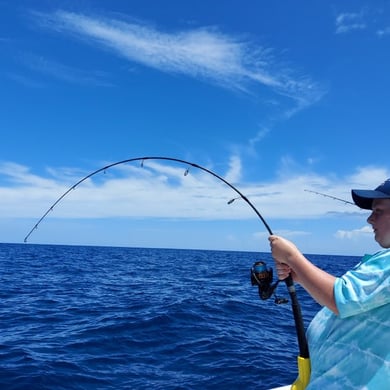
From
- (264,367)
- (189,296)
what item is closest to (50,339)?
(264,367)

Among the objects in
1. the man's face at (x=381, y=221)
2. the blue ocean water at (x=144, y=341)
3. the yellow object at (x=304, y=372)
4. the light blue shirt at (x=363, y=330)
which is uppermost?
the man's face at (x=381, y=221)

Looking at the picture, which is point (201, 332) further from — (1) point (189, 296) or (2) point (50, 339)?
(1) point (189, 296)

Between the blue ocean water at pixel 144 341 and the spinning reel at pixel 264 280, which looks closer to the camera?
the spinning reel at pixel 264 280

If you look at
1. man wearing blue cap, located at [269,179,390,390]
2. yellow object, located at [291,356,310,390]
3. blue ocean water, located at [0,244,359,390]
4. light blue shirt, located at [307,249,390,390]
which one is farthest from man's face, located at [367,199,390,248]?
blue ocean water, located at [0,244,359,390]

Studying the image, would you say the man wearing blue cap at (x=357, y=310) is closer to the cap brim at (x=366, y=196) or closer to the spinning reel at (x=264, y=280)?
the cap brim at (x=366, y=196)

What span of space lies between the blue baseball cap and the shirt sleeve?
29 cm

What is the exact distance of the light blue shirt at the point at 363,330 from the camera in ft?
5.42

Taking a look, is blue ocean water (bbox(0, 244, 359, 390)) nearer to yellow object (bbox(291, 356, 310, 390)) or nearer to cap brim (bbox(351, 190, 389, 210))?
yellow object (bbox(291, 356, 310, 390))

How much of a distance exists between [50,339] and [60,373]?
2065mm

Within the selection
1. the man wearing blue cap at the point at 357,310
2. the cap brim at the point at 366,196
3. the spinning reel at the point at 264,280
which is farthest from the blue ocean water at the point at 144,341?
the cap brim at the point at 366,196

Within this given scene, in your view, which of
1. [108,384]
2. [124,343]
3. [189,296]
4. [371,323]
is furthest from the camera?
[189,296]

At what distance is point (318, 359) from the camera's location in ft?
6.66

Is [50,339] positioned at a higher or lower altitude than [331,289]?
lower

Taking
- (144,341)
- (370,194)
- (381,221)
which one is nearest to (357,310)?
(381,221)
